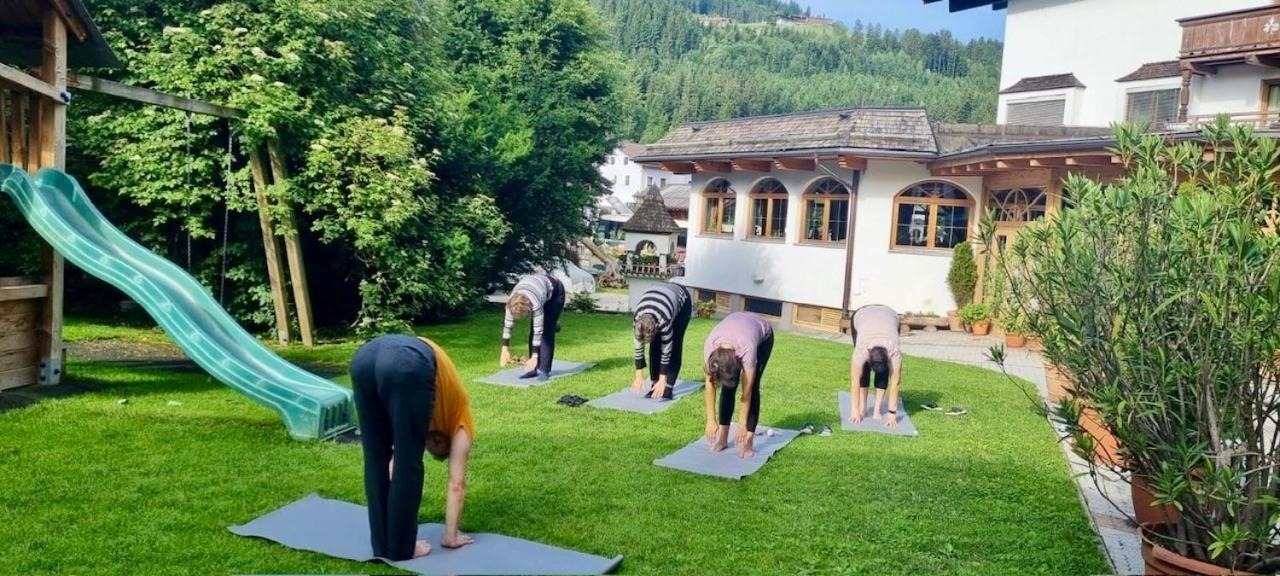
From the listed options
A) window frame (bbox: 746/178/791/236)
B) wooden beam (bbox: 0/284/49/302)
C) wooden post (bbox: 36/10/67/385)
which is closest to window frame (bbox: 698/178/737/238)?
window frame (bbox: 746/178/791/236)

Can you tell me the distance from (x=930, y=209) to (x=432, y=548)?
1607 cm

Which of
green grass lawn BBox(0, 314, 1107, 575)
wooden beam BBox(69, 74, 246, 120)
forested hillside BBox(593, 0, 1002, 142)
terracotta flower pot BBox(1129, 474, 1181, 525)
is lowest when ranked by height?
green grass lawn BBox(0, 314, 1107, 575)

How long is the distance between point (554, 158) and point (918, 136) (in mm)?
7930

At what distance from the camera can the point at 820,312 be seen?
804 inches

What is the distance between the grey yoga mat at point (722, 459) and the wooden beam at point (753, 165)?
13489 mm

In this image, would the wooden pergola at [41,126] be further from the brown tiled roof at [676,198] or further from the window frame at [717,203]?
the brown tiled roof at [676,198]

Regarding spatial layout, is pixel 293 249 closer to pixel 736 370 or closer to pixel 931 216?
pixel 736 370

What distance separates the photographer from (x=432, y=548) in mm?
5129

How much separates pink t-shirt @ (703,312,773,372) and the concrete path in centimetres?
177

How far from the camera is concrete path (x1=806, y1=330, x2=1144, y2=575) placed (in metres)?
→ 5.66

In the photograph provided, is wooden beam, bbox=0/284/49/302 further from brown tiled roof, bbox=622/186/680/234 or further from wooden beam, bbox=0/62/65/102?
brown tiled roof, bbox=622/186/680/234

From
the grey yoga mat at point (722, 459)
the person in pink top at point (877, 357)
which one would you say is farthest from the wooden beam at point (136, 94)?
the person in pink top at point (877, 357)

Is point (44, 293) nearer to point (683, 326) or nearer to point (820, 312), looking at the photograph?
point (683, 326)

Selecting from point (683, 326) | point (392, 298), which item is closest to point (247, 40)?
point (392, 298)
